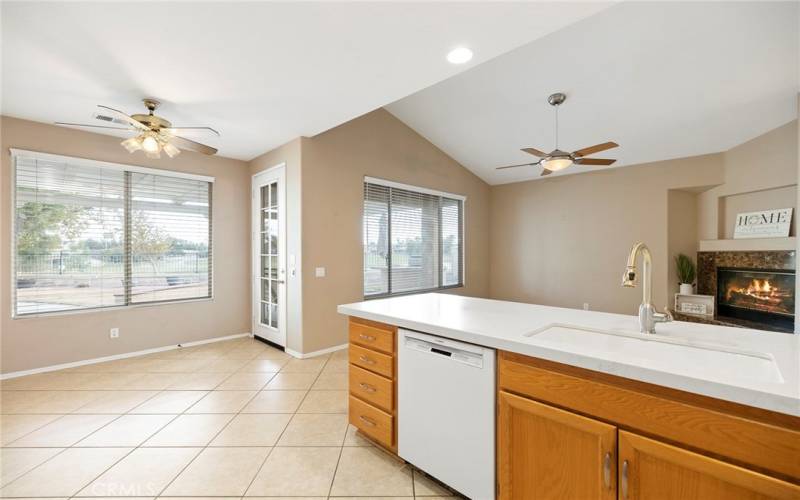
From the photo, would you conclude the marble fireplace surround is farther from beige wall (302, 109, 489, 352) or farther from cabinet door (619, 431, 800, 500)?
cabinet door (619, 431, 800, 500)

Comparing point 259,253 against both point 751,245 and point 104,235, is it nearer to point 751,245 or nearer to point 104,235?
A: point 104,235

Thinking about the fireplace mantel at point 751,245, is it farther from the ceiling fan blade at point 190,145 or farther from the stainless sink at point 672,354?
the ceiling fan blade at point 190,145

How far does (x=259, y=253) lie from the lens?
4523mm

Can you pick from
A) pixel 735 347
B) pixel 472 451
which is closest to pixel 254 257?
pixel 472 451

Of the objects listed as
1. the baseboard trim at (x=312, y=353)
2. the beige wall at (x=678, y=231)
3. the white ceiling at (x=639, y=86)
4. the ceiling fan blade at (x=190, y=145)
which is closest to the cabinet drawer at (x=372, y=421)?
the baseboard trim at (x=312, y=353)

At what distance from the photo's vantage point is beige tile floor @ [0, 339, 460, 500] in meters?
1.72

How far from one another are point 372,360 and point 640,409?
4.38 ft

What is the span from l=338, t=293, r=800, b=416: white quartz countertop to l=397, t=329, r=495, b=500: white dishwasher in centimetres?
10

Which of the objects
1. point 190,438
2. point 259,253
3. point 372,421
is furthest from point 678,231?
point 190,438

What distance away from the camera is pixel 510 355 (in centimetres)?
136

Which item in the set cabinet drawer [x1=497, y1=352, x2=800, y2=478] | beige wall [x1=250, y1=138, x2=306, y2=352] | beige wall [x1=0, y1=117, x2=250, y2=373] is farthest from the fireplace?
beige wall [x1=0, y1=117, x2=250, y2=373]

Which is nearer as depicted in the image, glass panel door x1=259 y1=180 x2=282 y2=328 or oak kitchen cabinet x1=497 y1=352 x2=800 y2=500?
oak kitchen cabinet x1=497 y1=352 x2=800 y2=500

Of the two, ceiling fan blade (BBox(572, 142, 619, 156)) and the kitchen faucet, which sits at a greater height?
ceiling fan blade (BBox(572, 142, 619, 156))

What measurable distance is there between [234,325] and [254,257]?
3.28 feet
